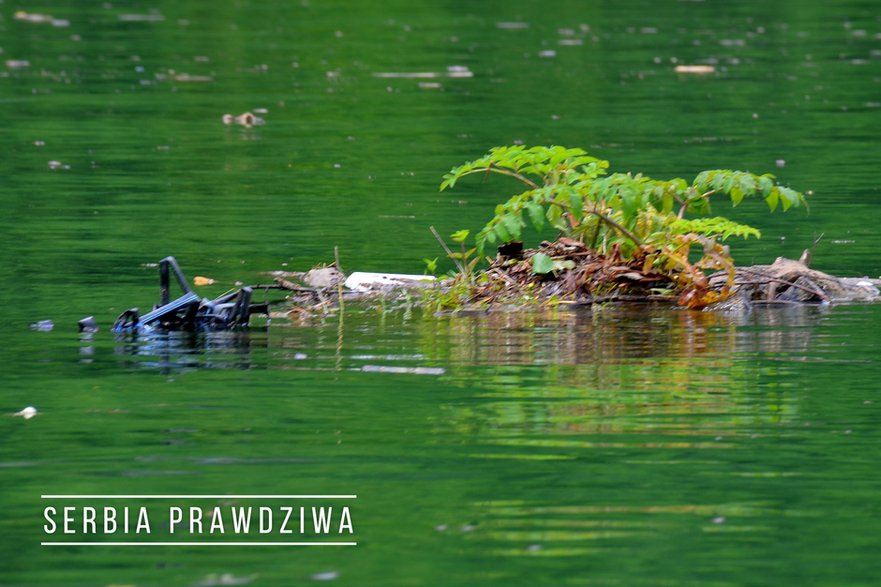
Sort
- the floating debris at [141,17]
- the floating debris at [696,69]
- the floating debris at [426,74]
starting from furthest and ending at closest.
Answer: the floating debris at [141,17] → the floating debris at [696,69] → the floating debris at [426,74]

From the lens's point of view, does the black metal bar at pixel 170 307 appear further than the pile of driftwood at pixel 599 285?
No

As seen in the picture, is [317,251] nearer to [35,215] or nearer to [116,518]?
[35,215]

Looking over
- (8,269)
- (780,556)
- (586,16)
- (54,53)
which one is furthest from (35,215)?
(586,16)

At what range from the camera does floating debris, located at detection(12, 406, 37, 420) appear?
Answer: 8.74 meters

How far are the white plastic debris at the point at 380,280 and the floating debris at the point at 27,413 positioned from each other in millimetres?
3540

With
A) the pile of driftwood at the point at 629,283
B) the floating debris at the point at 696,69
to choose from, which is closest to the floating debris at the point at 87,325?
the pile of driftwood at the point at 629,283

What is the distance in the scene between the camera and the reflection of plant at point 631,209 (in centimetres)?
1126

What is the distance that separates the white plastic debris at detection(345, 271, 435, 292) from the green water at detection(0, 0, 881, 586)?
64 cm

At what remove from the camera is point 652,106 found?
23.7 metres

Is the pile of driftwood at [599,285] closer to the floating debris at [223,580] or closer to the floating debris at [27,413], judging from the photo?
the floating debris at [27,413]

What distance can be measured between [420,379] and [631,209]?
227 centimetres

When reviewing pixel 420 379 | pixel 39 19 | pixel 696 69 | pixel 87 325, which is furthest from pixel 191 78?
pixel 420 379

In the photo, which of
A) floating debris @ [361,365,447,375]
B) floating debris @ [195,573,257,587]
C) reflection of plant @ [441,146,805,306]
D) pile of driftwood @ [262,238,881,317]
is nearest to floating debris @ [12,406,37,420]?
floating debris @ [361,365,447,375]

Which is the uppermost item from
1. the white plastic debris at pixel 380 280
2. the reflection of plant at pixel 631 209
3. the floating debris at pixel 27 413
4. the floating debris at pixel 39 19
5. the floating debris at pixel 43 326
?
the floating debris at pixel 39 19
